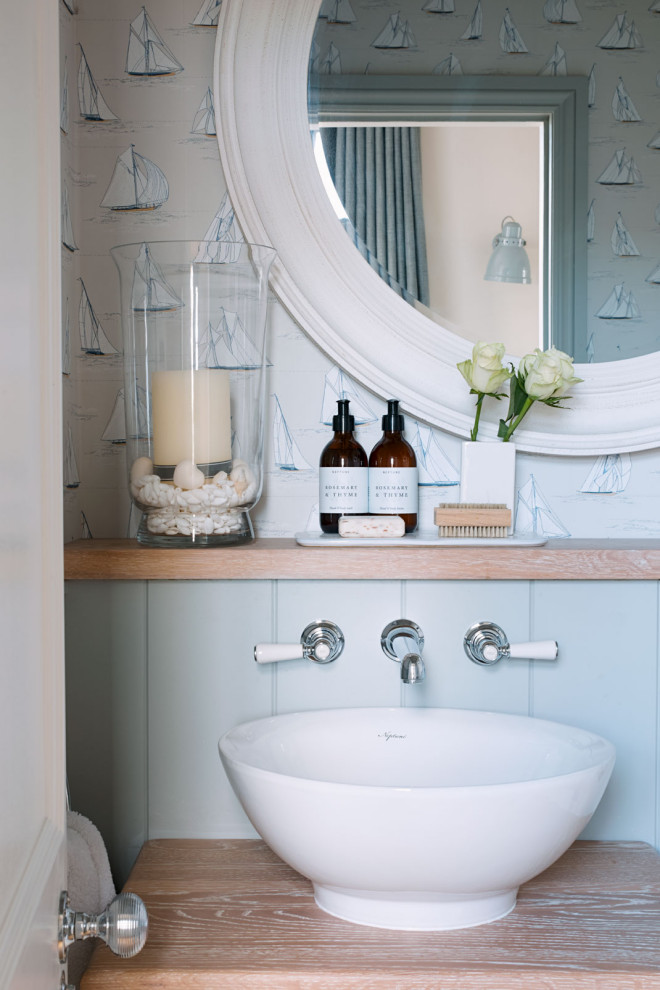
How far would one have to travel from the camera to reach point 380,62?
47.9 inches

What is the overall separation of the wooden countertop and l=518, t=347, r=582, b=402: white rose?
58cm

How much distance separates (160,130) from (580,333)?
0.66 meters

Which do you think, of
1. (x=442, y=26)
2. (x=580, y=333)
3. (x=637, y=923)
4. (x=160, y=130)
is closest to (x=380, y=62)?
(x=442, y=26)

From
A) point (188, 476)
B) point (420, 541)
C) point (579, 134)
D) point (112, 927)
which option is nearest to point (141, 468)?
point (188, 476)

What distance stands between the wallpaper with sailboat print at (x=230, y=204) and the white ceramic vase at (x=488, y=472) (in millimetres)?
54

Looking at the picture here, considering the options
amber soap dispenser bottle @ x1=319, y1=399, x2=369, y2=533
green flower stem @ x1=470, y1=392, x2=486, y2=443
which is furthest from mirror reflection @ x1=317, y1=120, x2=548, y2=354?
amber soap dispenser bottle @ x1=319, y1=399, x2=369, y2=533

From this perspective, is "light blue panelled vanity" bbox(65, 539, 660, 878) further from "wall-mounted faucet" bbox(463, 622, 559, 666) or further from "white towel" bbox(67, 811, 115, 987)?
"white towel" bbox(67, 811, 115, 987)

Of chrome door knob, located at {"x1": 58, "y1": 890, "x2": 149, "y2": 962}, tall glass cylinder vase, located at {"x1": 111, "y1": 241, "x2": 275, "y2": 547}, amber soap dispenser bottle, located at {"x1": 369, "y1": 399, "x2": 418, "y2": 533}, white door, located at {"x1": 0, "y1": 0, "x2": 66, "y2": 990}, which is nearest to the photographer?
white door, located at {"x1": 0, "y1": 0, "x2": 66, "y2": 990}

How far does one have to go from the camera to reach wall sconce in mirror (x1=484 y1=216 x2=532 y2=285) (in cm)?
123

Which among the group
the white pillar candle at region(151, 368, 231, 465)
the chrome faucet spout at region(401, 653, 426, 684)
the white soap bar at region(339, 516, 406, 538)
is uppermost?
the white pillar candle at region(151, 368, 231, 465)

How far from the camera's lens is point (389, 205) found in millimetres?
1221

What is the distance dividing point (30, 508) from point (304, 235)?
2.50 ft

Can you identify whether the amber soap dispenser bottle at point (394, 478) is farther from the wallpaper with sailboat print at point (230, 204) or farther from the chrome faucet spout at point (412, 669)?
the chrome faucet spout at point (412, 669)

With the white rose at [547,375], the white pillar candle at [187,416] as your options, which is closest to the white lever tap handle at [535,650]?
the white rose at [547,375]
